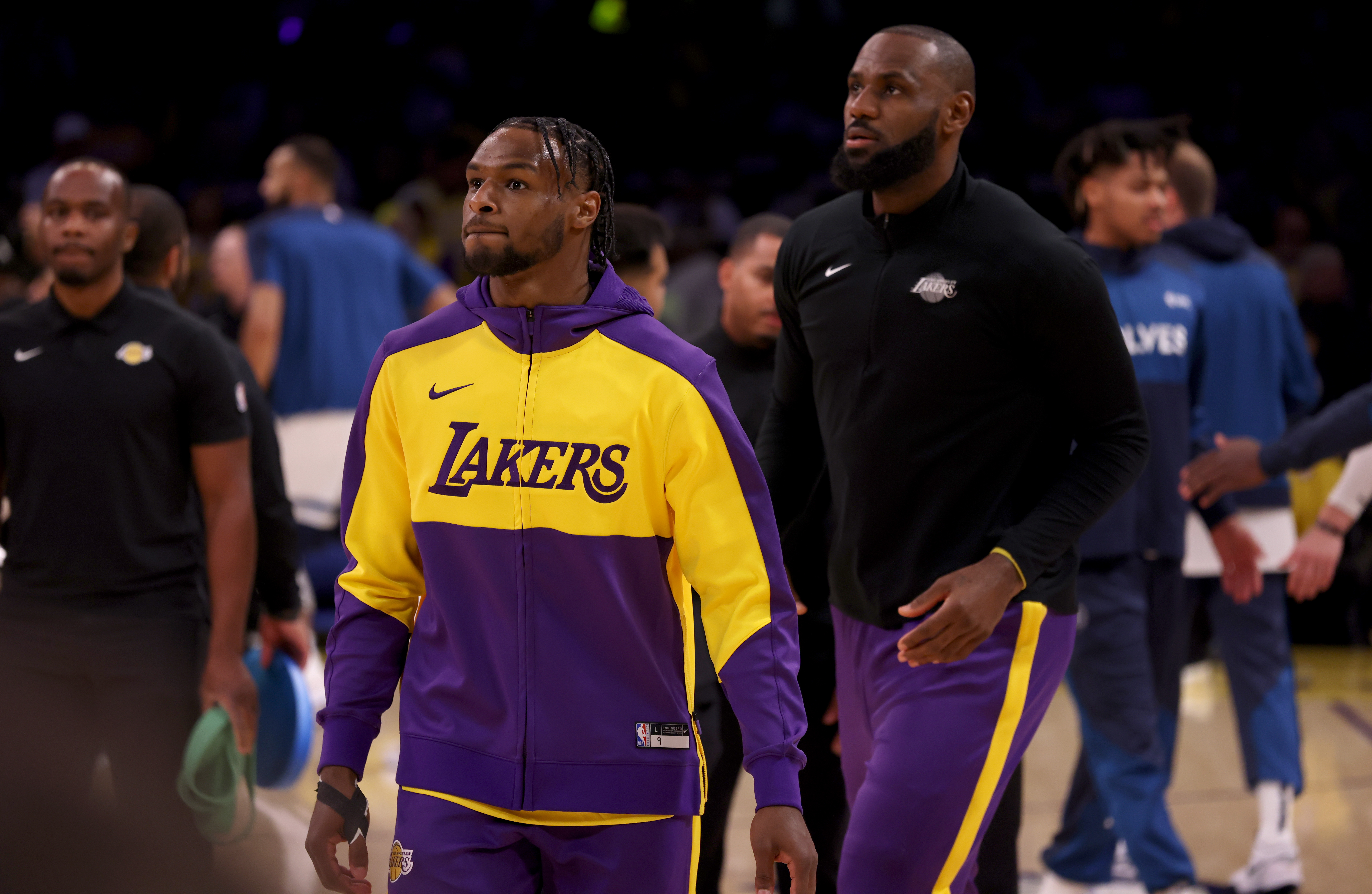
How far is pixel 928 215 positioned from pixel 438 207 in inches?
295

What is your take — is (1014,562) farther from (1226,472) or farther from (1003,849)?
(1226,472)

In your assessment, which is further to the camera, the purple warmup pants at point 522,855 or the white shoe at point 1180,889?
the white shoe at point 1180,889

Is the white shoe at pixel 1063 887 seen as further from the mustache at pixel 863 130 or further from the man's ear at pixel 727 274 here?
the mustache at pixel 863 130

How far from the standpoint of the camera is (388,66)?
11234mm

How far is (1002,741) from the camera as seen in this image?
265 centimetres

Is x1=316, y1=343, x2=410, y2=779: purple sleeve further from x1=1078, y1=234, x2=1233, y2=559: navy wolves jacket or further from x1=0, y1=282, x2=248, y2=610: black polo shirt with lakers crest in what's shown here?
x1=1078, y1=234, x2=1233, y2=559: navy wolves jacket

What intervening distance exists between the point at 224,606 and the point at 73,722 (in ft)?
1.38

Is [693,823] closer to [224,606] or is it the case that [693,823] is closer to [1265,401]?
[224,606]


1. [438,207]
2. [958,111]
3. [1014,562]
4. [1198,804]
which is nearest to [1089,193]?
[958,111]

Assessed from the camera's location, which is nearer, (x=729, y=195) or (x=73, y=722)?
(x=73, y=722)

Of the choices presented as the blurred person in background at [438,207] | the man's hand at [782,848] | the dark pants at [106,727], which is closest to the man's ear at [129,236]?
the dark pants at [106,727]

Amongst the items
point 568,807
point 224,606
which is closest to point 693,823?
point 568,807

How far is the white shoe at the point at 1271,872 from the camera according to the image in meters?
4.40

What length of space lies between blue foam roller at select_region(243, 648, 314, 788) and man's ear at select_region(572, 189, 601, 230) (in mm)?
2329
